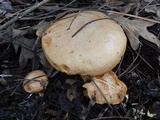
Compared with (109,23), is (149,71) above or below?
below

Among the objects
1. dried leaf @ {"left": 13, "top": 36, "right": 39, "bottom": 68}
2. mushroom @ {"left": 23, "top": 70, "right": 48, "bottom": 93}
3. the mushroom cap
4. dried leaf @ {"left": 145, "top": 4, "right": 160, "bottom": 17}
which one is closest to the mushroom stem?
the mushroom cap

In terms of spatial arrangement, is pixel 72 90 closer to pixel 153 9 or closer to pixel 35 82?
pixel 35 82

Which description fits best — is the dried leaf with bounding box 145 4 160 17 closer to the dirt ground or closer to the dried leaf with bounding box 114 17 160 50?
the dirt ground

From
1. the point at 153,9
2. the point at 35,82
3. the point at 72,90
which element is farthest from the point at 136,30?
the point at 35,82

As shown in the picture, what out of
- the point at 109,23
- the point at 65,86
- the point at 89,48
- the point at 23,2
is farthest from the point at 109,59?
the point at 23,2

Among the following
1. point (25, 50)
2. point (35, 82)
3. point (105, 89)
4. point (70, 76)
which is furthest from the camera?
point (25, 50)

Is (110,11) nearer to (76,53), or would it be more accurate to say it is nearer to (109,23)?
(109,23)
